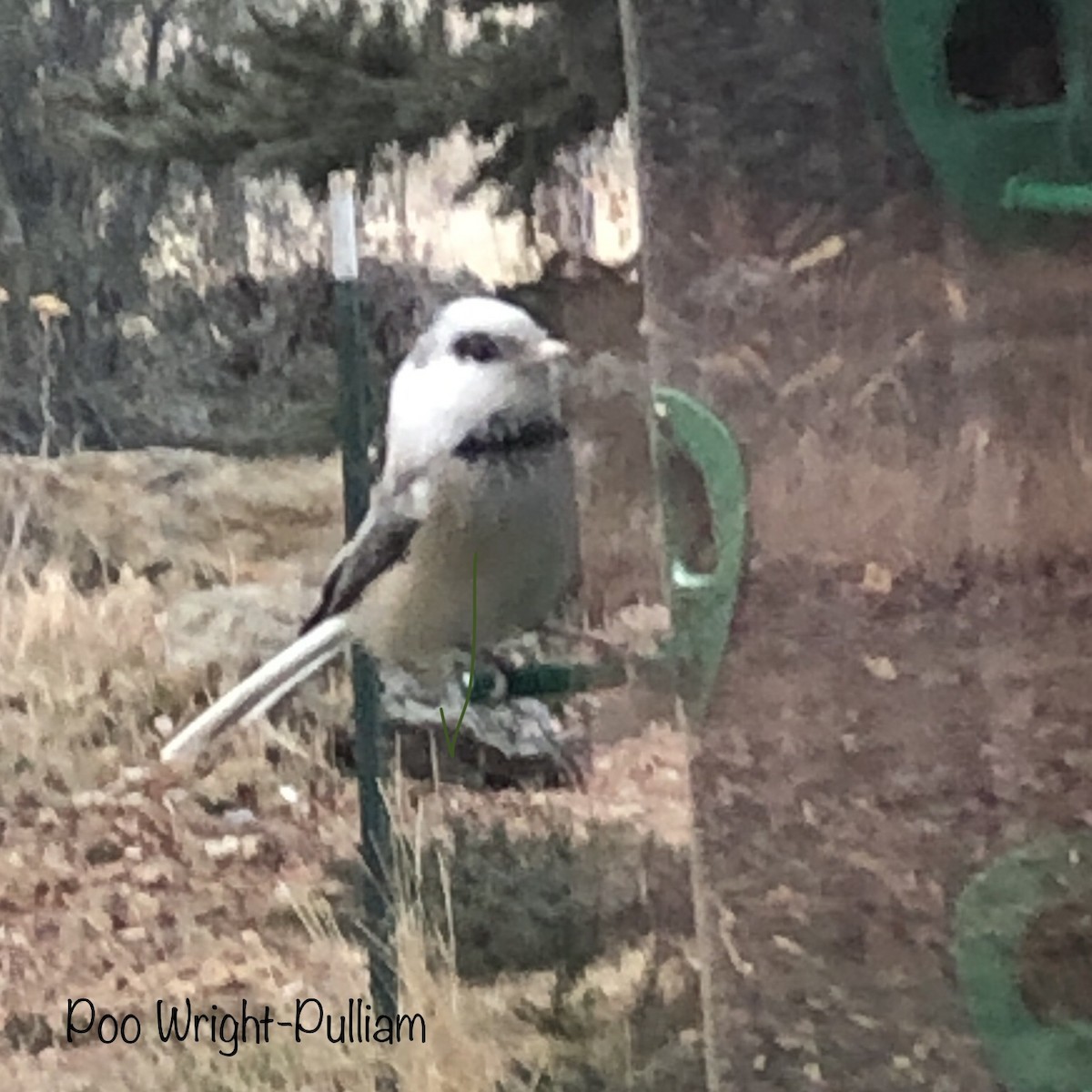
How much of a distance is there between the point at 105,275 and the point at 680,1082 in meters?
0.46

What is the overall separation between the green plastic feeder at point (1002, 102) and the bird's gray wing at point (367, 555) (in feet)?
0.91

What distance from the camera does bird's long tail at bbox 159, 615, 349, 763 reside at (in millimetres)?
735

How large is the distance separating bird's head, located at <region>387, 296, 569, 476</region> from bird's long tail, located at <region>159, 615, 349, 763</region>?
0.09 metres

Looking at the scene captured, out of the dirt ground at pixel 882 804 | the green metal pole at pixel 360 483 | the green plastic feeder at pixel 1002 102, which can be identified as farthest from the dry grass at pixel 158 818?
the green plastic feeder at pixel 1002 102

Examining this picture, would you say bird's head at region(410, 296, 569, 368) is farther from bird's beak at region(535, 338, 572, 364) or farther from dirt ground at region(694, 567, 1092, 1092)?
dirt ground at region(694, 567, 1092, 1092)

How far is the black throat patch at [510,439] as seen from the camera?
2.45 feet

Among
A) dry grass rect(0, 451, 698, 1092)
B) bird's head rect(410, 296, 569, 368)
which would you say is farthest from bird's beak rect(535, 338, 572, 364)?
dry grass rect(0, 451, 698, 1092)

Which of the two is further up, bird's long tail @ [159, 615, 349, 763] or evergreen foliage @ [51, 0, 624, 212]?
evergreen foliage @ [51, 0, 624, 212]

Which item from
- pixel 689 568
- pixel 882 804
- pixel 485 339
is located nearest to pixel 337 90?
pixel 485 339

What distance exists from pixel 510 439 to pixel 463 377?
35 mm

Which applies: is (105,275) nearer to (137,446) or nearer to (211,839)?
(137,446)

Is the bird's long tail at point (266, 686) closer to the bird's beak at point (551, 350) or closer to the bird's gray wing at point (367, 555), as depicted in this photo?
the bird's gray wing at point (367, 555)

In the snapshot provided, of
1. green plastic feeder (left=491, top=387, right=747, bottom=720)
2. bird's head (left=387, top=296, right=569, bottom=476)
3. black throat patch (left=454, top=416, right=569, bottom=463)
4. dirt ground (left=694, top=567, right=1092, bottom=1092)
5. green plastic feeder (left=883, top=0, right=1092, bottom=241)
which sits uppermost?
green plastic feeder (left=883, top=0, right=1092, bottom=241)

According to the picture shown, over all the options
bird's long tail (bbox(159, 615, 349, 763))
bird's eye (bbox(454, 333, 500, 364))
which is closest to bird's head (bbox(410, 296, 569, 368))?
bird's eye (bbox(454, 333, 500, 364))
